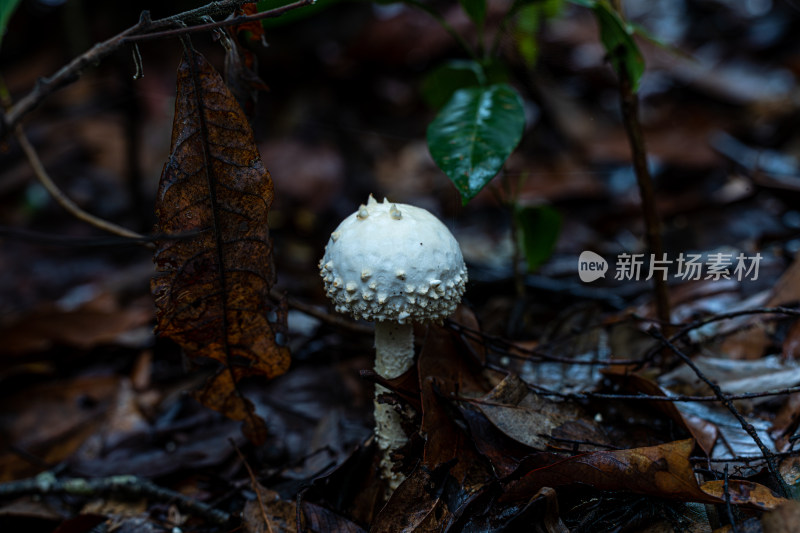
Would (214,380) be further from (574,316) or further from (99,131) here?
(99,131)

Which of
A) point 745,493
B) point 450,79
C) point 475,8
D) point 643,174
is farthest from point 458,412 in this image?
point 475,8

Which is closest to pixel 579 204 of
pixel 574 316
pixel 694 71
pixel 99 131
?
pixel 574 316

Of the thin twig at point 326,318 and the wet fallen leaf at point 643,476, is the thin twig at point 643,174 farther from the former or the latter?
the thin twig at point 326,318

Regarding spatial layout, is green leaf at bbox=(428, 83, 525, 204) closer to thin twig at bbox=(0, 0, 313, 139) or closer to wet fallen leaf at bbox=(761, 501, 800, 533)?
thin twig at bbox=(0, 0, 313, 139)

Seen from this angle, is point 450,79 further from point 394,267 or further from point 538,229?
point 394,267

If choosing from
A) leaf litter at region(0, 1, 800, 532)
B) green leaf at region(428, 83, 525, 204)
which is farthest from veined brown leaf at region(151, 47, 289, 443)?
green leaf at region(428, 83, 525, 204)

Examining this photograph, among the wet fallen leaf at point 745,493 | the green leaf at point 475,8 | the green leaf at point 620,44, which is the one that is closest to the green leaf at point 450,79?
the green leaf at point 475,8
